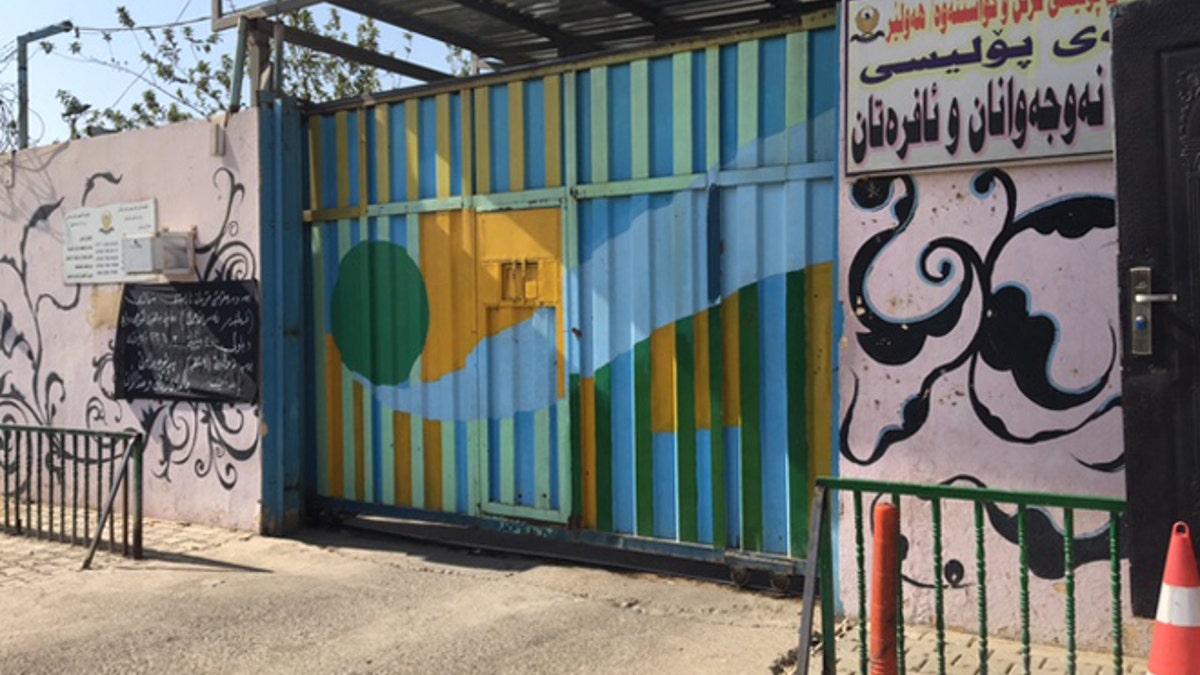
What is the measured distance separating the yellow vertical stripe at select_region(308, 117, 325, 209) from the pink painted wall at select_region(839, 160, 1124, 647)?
4.06 meters

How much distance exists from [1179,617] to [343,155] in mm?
6003

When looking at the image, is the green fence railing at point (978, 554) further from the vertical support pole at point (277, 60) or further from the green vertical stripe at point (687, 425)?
the vertical support pole at point (277, 60)

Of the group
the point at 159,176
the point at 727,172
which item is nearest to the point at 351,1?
the point at 159,176

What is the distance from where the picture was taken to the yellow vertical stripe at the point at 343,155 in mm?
7602

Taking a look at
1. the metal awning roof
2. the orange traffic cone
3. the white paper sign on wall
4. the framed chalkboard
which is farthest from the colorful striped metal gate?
the orange traffic cone

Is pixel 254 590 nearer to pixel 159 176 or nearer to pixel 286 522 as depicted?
pixel 286 522

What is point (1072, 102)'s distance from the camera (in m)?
4.71

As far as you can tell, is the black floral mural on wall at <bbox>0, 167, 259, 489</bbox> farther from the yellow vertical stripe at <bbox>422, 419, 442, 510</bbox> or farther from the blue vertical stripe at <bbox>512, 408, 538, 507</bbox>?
the blue vertical stripe at <bbox>512, 408, 538, 507</bbox>

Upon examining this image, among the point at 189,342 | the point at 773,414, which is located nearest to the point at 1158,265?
the point at 773,414

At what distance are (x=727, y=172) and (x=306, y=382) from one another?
3645 millimetres

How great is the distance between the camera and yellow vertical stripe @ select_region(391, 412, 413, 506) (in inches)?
287

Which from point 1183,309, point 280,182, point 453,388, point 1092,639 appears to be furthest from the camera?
point 280,182

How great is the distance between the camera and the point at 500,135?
6.82 m

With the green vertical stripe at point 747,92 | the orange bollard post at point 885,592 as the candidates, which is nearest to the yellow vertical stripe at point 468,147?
the green vertical stripe at point 747,92
